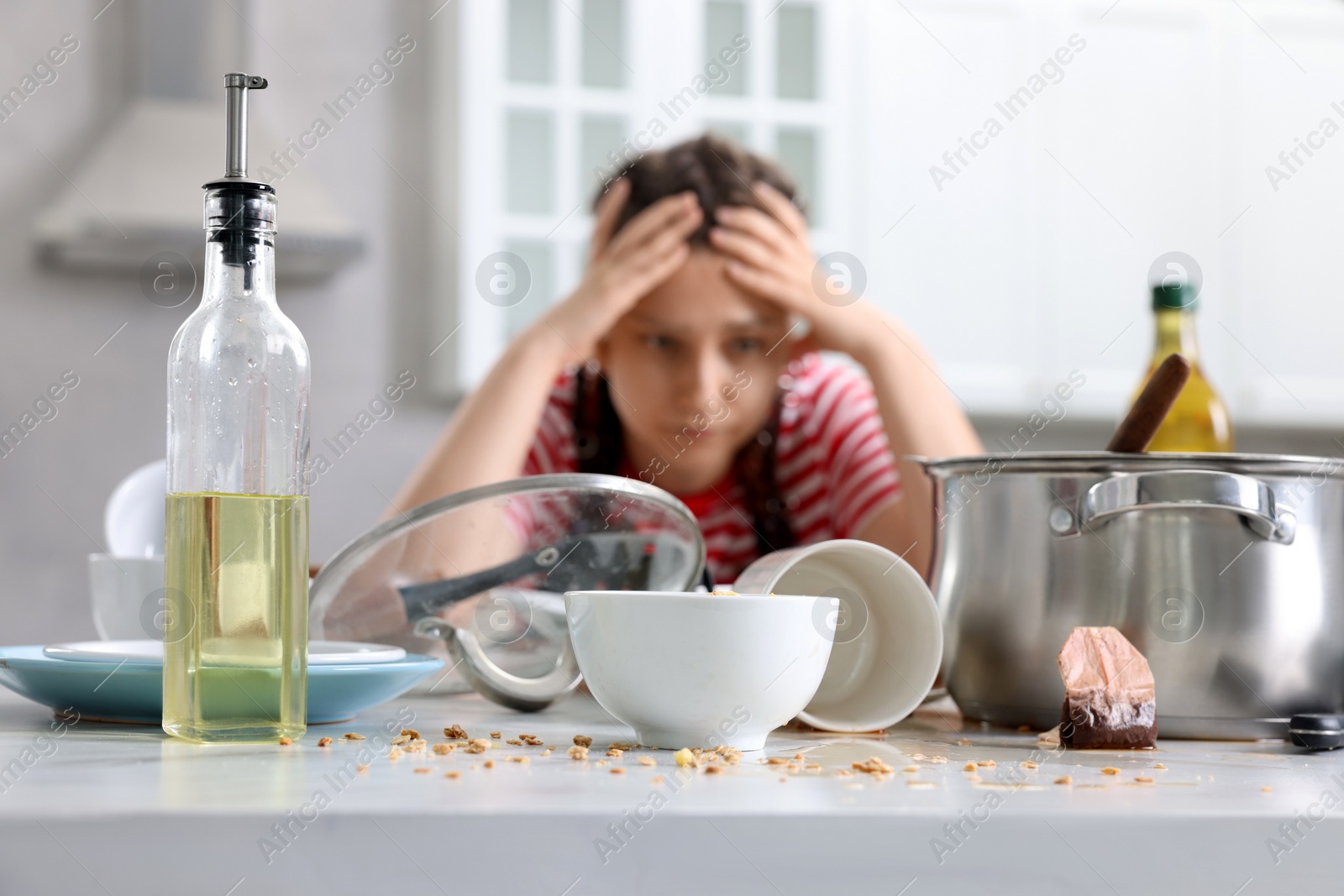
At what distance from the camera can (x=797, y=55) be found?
2750 millimetres

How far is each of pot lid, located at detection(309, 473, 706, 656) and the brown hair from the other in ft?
2.52

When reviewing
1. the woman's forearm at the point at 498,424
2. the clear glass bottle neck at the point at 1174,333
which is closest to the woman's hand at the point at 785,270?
the woman's forearm at the point at 498,424

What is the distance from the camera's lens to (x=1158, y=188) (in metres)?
2.89

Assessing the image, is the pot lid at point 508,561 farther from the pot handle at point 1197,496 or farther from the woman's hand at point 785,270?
the woman's hand at point 785,270

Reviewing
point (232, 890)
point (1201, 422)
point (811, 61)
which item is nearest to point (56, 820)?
point (232, 890)

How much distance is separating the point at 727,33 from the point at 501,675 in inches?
92.2

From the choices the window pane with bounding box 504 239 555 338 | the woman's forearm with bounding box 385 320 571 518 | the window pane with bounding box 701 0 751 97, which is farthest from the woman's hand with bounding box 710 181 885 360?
the window pane with bounding box 701 0 751 97

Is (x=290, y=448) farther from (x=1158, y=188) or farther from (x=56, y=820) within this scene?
(x=1158, y=188)

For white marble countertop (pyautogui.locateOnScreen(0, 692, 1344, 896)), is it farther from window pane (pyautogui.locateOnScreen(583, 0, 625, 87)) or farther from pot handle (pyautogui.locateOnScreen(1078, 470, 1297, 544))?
window pane (pyautogui.locateOnScreen(583, 0, 625, 87))

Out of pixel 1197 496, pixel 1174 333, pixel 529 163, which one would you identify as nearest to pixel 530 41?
pixel 529 163

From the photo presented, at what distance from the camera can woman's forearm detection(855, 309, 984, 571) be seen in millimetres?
1367

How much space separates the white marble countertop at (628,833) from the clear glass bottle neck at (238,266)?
22 cm

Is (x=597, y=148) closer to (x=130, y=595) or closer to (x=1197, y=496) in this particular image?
(x=130, y=595)

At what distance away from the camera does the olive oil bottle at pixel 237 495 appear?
52 cm
